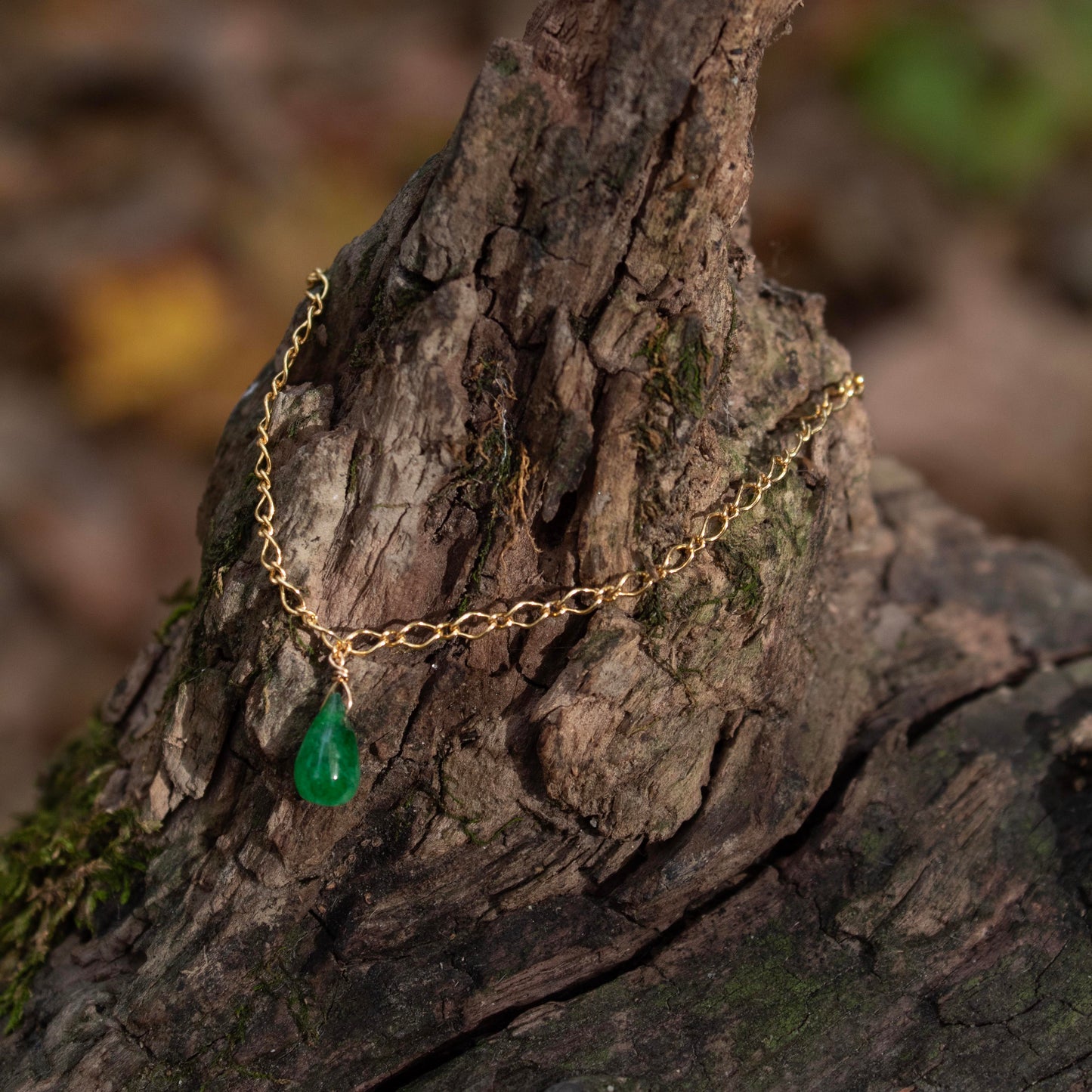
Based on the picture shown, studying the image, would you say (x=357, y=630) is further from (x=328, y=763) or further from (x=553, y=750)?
(x=553, y=750)

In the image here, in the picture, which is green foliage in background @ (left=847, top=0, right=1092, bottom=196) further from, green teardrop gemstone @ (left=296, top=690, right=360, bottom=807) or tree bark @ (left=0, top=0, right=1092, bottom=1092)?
green teardrop gemstone @ (left=296, top=690, right=360, bottom=807)

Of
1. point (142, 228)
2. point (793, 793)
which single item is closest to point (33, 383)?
point (142, 228)

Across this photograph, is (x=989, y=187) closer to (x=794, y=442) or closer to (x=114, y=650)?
(x=794, y=442)

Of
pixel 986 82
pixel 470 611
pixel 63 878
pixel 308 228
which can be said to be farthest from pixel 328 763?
pixel 986 82

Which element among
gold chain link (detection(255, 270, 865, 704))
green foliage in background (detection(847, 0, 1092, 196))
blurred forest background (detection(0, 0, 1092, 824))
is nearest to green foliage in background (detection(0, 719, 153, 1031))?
gold chain link (detection(255, 270, 865, 704))

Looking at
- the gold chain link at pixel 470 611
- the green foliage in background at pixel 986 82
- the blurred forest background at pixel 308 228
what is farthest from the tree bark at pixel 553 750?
the green foliage in background at pixel 986 82

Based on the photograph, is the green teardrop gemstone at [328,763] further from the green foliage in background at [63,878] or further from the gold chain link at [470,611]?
the green foliage in background at [63,878]
